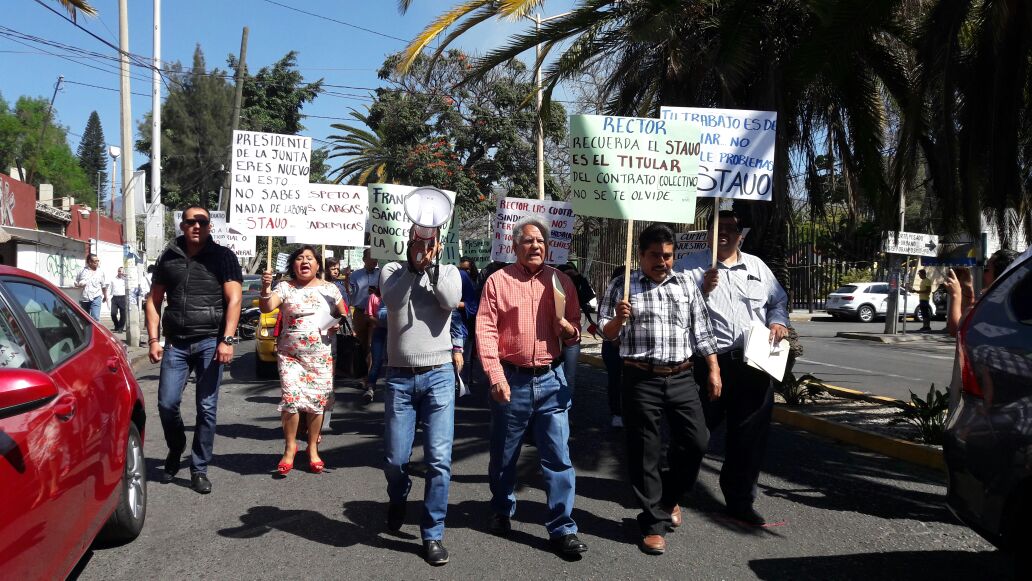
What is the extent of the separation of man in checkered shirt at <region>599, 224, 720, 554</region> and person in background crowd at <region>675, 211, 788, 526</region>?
0.35 metres

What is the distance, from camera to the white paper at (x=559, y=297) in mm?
4879

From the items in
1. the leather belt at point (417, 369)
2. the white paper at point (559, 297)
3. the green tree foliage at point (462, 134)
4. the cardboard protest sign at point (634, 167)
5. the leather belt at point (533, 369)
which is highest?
the green tree foliage at point (462, 134)

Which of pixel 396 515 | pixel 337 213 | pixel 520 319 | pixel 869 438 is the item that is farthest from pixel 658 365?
pixel 337 213

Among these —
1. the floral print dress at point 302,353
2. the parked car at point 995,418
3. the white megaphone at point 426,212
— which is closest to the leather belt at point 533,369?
the white megaphone at point 426,212

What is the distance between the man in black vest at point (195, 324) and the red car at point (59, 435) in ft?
2.31

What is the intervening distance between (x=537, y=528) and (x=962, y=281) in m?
3.19

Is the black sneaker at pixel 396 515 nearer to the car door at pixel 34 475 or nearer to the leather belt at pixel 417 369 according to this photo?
the leather belt at pixel 417 369

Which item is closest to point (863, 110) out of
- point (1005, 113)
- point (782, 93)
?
point (782, 93)

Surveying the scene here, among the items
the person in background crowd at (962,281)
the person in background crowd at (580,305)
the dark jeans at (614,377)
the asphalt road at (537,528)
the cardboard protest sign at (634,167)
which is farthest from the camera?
the dark jeans at (614,377)

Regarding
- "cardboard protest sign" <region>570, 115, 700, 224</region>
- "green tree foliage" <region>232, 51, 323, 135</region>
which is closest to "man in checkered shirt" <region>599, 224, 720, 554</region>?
"cardboard protest sign" <region>570, 115, 700, 224</region>

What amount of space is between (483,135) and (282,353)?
2434cm

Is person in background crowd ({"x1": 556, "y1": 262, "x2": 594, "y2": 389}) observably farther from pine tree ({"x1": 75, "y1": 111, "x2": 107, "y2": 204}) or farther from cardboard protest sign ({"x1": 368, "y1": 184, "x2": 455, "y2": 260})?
pine tree ({"x1": 75, "y1": 111, "x2": 107, "y2": 204})

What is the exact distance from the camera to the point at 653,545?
188 inches

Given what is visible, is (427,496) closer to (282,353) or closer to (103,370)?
(103,370)
